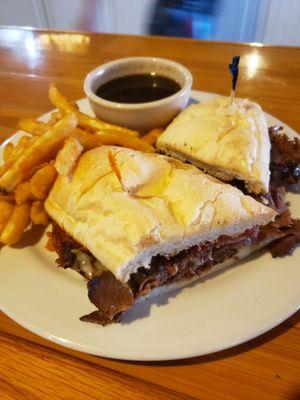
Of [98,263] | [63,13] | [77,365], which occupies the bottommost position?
[63,13]

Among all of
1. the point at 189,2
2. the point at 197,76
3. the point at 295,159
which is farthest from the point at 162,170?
the point at 189,2

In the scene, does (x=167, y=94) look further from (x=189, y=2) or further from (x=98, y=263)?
(x=189, y=2)

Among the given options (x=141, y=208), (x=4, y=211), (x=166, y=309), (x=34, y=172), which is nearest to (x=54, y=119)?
(x=34, y=172)

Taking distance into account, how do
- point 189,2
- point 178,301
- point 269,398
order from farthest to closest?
point 189,2 → point 178,301 → point 269,398

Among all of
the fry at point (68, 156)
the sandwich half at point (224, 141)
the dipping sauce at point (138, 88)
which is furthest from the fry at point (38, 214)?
the dipping sauce at point (138, 88)

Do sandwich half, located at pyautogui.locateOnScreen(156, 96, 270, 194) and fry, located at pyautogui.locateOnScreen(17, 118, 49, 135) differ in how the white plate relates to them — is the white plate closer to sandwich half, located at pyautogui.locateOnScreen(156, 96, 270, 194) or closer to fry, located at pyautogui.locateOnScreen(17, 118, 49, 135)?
sandwich half, located at pyautogui.locateOnScreen(156, 96, 270, 194)

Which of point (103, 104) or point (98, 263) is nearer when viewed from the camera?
point (98, 263)

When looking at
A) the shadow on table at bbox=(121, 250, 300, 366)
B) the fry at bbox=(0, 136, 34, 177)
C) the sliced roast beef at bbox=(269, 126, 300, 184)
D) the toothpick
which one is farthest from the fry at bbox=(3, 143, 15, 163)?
the sliced roast beef at bbox=(269, 126, 300, 184)

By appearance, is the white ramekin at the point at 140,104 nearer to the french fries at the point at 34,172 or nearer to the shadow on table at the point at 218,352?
the french fries at the point at 34,172
